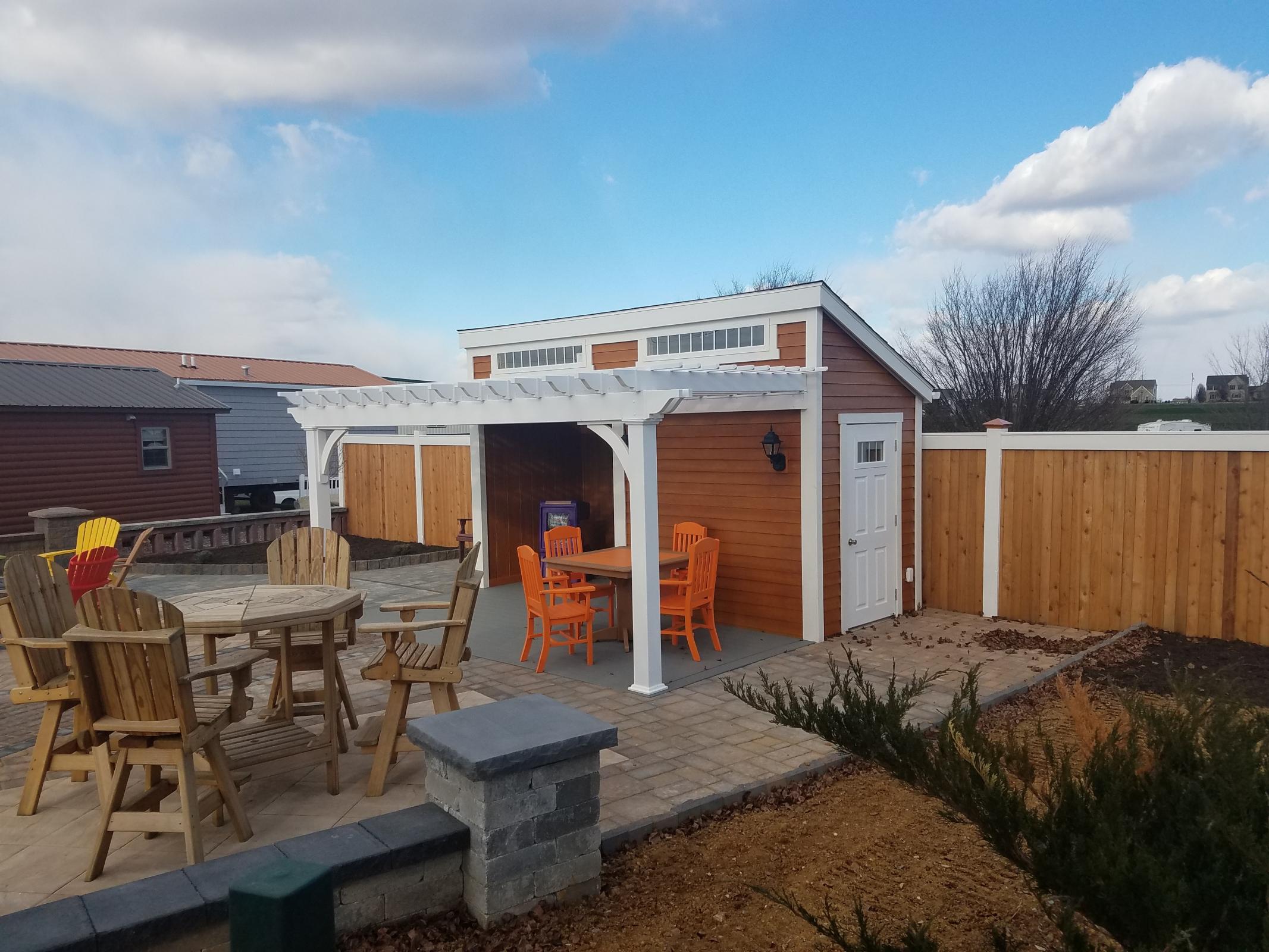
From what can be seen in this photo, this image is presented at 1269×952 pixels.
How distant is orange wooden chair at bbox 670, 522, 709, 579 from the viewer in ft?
25.7

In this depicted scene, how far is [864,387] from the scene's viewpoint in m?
7.65

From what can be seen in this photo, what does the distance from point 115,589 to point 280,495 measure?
20.7 m

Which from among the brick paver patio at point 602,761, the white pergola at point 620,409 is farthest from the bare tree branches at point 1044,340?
the white pergola at point 620,409

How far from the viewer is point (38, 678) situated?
3.76 m

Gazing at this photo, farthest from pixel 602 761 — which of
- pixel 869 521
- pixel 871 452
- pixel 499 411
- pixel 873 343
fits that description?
pixel 873 343

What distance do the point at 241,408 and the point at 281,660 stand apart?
68.7 ft

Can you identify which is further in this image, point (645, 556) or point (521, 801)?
point (645, 556)

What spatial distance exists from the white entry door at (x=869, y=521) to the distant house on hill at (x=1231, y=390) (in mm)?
16559

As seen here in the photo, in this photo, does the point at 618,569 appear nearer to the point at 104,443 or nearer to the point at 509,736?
the point at 509,736

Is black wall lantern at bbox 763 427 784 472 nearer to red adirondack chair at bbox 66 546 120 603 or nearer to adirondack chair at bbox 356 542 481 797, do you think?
adirondack chair at bbox 356 542 481 797

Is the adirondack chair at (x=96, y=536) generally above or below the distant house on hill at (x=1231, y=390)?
below

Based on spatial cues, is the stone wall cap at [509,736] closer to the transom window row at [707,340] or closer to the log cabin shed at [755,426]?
the log cabin shed at [755,426]

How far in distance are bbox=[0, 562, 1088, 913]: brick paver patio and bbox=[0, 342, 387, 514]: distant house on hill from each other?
1671cm

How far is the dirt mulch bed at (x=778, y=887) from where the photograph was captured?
9.18 feet
